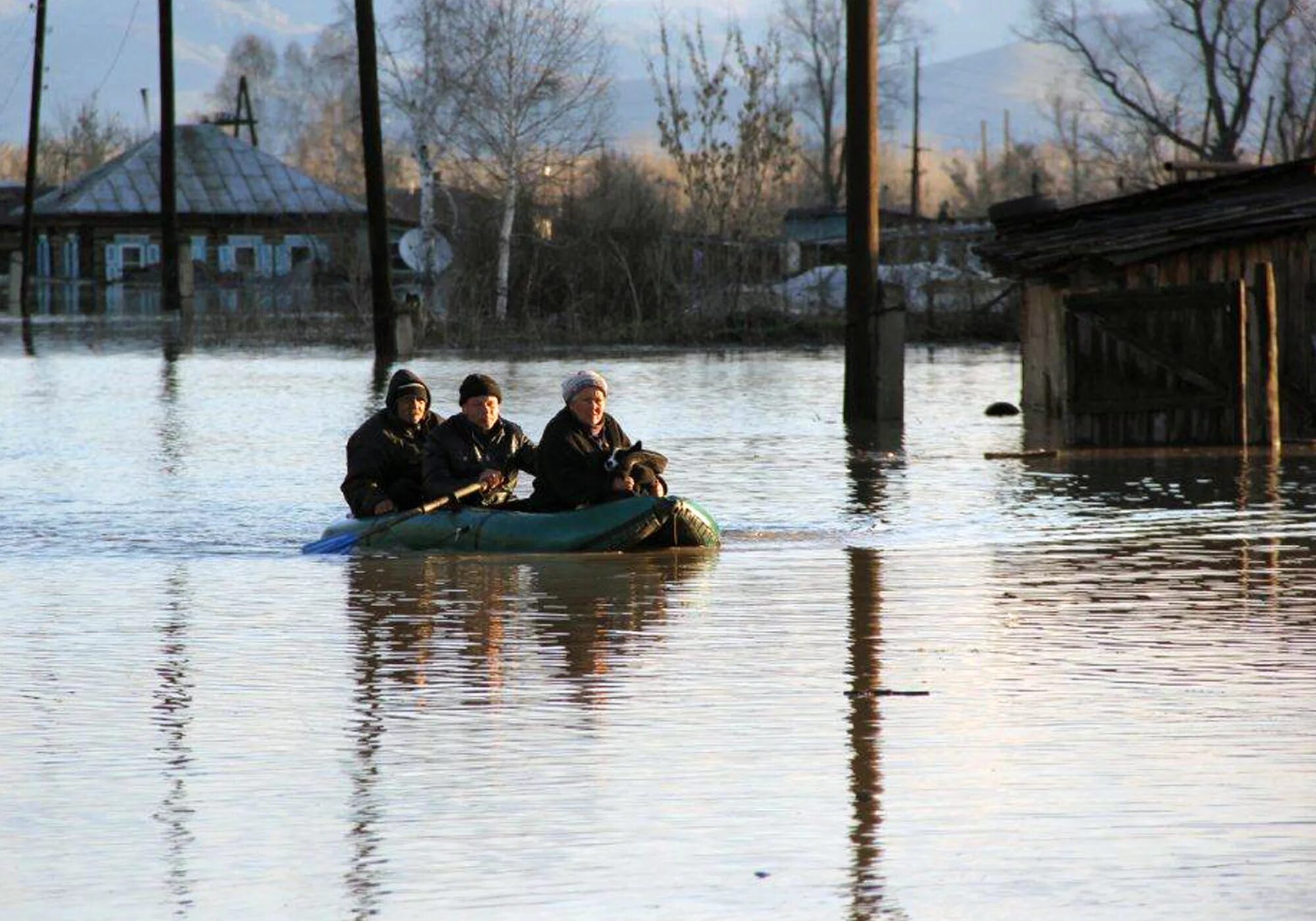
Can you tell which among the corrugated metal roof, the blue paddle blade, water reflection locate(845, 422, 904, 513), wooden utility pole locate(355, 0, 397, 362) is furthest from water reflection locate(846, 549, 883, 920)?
the corrugated metal roof

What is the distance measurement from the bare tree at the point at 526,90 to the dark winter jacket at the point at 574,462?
4134 cm

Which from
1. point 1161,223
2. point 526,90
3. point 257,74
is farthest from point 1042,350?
point 257,74

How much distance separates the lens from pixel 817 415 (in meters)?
28.5

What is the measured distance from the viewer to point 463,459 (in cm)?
1563

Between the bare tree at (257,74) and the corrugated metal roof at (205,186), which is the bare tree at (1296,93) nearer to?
the corrugated metal roof at (205,186)

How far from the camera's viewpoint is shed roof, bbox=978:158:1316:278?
77.2 feet

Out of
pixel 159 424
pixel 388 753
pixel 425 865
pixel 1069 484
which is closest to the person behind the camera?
pixel 425 865

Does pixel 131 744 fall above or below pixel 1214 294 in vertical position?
below

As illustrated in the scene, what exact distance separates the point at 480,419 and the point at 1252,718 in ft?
24.1

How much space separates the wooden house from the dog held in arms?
200ft

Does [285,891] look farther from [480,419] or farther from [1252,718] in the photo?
[480,419]

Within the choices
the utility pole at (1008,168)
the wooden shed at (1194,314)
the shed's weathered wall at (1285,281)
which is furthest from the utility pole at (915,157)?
the shed's weathered wall at (1285,281)

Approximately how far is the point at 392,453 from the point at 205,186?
64.8 m

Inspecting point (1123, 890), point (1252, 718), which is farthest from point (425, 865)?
point (1252, 718)
